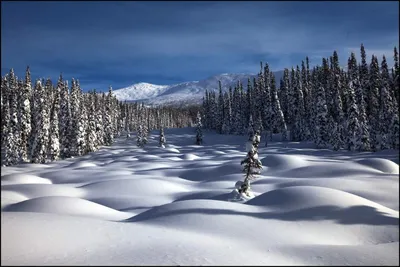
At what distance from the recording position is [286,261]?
9.68 metres

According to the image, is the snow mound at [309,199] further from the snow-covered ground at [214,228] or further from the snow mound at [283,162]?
the snow mound at [283,162]

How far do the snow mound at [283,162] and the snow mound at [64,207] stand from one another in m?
22.3

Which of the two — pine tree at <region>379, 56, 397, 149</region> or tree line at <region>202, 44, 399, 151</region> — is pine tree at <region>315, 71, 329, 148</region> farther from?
pine tree at <region>379, 56, 397, 149</region>

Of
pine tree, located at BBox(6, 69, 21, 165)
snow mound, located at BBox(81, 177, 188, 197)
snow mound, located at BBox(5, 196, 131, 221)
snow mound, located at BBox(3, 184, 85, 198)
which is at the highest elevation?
pine tree, located at BBox(6, 69, 21, 165)

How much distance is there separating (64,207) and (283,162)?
2654cm

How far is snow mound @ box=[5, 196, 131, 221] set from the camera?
17.6m

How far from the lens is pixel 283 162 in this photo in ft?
122

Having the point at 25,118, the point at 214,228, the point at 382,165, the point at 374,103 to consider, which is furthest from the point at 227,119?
the point at 214,228

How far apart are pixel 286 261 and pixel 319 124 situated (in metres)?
53.3

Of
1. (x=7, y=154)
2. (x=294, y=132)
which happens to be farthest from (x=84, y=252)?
(x=294, y=132)

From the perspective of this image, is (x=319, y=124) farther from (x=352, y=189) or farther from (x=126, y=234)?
(x=126, y=234)

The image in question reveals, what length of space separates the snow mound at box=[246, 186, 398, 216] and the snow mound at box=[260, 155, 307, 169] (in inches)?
719

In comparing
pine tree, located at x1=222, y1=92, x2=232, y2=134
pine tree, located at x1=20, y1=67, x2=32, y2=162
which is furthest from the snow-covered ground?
pine tree, located at x1=222, y1=92, x2=232, y2=134

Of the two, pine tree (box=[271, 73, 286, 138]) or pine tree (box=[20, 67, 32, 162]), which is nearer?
pine tree (box=[20, 67, 32, 162])
